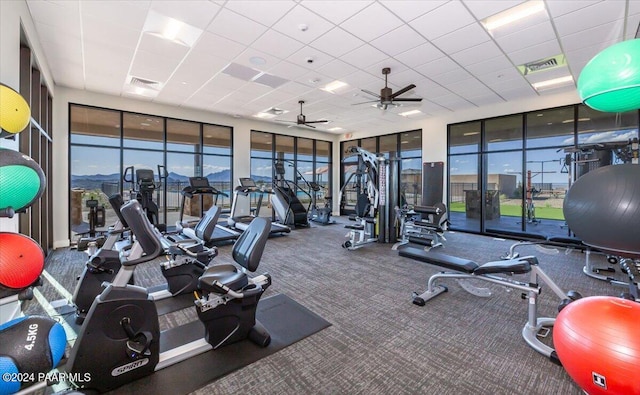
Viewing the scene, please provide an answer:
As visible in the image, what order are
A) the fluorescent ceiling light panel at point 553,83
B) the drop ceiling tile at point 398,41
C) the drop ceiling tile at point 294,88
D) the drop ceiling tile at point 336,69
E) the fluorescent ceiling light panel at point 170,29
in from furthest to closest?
1. the drop ceiling tile at point 294,88
2. the fluorescent ceiling light panel at point 553,83
3. the drop ceiling tile at point 336,69
4. the drop ceiling tile at point 398,41
5. the fluorescent ceiling light panel at point 170,29

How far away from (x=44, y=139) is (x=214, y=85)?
3.23 m

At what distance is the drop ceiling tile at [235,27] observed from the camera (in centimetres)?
345

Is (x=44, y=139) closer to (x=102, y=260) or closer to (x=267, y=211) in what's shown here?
(x=102, y=260)

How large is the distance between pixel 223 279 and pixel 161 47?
399 centimetres

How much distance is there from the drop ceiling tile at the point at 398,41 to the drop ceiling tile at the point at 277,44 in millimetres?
1218

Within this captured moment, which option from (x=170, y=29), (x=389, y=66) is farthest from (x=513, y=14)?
(x=170, y=29)

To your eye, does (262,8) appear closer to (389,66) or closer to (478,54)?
(389,66)

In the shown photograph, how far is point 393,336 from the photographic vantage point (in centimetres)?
244

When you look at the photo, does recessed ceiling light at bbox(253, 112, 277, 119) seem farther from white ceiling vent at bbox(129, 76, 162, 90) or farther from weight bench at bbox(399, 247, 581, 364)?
weight bench at bbox(399, 247, 581, 364)

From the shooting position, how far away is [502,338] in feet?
7.97

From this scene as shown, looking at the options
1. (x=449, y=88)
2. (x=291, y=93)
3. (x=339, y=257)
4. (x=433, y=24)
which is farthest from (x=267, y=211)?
(x=433, y=24)

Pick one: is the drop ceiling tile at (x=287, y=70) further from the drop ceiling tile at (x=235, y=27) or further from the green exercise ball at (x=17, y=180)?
the green exercise ball at (x=17, y=180)

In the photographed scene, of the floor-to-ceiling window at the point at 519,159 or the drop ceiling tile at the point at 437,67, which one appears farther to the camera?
the floor-to-ceiling window at the point at 519,159

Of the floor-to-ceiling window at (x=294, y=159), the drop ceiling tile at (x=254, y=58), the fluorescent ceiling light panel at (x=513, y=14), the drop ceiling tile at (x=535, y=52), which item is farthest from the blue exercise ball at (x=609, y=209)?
the floor-to-ceiling window at (x=294, y=159)
